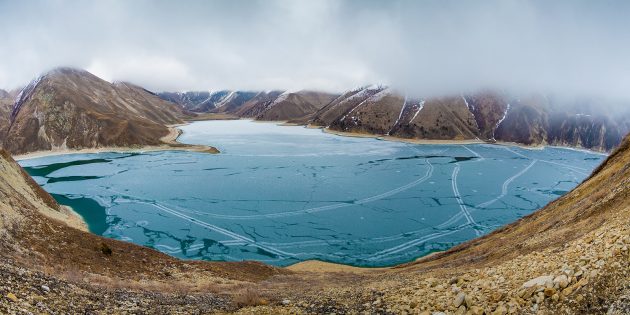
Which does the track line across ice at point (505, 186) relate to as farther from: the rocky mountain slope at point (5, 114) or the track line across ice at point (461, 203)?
the rocky mountain slope at point (5, 114)

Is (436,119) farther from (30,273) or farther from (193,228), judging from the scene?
(30,273)

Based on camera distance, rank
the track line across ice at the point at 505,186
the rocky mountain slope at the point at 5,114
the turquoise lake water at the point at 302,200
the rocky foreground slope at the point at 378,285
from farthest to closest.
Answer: the rocky mountain slope at the point at 5,114
the track line across ice at the point at 505,186
the turquoise lake water at the point at 302,200
the rocky foreground slope at the point at 378,285

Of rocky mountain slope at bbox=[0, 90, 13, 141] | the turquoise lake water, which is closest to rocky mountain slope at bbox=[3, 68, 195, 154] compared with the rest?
rocky mountain slope at bbox=[0, 90, 13, 141]

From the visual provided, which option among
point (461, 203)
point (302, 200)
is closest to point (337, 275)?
point (302, 200)

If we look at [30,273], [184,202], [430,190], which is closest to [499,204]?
[430,190]

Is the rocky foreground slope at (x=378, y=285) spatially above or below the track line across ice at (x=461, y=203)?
above

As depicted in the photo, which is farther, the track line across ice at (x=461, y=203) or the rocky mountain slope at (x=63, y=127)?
the rocky mountain slope at (x=63, y=127)

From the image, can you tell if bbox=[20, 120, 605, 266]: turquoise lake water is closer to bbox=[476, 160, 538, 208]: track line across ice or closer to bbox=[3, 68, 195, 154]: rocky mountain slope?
bbox=[476, 160, 538, 208]: track line across ice

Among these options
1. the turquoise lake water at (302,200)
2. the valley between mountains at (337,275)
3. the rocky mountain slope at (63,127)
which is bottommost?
the turquoise lake water at (302,200)

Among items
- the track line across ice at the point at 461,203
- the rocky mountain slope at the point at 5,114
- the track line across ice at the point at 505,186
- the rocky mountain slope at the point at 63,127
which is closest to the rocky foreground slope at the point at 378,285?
the track line across ice at the point at 461,203
